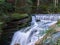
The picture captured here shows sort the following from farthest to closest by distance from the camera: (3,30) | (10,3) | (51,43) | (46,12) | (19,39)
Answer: (46,12), (10,3), (3,30), (19,39), (51,43)

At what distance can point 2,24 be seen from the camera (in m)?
10.1

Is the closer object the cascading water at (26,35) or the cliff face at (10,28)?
the cascading water at (26,35)

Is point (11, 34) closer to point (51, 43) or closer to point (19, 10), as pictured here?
point (19, 10)

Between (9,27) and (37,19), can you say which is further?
(37,19)

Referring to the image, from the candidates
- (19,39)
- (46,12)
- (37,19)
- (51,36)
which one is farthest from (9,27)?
(46,12)

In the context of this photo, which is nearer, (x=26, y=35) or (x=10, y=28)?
(x=26, y=35)

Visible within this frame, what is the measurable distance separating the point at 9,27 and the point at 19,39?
1229 mm

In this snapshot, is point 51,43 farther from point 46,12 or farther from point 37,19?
point 46,12

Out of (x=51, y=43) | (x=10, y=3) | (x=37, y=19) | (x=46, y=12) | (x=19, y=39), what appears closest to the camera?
(x=51, y=43)

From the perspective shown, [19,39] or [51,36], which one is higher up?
[51,36]

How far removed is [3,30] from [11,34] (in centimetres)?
42

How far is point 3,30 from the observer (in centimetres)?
1053

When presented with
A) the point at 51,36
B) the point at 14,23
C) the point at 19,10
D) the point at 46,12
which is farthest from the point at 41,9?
the point at 51,36

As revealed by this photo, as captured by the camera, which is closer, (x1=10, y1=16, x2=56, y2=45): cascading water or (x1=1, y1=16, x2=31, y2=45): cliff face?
(x1=10, y1=16, x2=56, y2=45): cascading water
